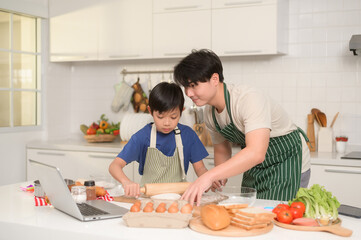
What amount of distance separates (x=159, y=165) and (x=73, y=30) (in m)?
2.22

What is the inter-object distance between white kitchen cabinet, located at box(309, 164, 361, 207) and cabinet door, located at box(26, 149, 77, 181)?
196cm

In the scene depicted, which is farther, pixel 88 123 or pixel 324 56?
pixel 88 123

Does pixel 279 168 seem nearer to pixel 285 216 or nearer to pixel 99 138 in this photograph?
pixel 285 216

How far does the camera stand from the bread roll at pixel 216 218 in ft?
4.75

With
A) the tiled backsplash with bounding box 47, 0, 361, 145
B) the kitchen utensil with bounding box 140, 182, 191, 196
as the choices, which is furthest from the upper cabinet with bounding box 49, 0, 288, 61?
the kitchen utensil with bounding box 140, 182, 191, 196

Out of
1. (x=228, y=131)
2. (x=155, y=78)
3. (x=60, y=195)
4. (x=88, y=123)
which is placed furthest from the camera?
(x=88, y=123)

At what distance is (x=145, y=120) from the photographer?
13.0 feet

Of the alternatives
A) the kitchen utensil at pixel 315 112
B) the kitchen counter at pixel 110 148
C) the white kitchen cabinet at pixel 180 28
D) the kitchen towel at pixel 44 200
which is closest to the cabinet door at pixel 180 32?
the white kitchen cabinet at pixel 180 28

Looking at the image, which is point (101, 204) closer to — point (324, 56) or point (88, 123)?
point (324, 56)

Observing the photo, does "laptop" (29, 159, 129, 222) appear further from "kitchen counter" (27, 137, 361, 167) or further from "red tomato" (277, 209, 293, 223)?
"kitchen counter" (27, 137, 361, 167)

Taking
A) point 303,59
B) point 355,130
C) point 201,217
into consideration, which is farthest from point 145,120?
point 201,217

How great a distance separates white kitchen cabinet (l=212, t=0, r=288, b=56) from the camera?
135 inches

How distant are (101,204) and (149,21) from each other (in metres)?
2.31

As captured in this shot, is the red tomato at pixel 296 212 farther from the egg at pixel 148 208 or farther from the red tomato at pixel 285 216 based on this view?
the egg at pixel 148 208
